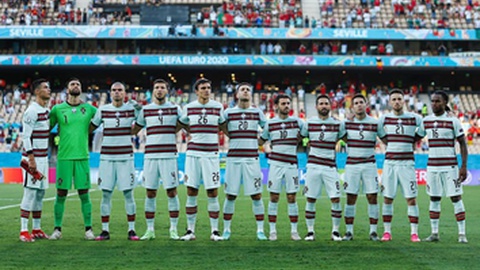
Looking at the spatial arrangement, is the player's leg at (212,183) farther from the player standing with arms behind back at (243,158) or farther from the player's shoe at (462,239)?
the player's shoe at (462,239)

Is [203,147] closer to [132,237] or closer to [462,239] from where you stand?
[132,237]

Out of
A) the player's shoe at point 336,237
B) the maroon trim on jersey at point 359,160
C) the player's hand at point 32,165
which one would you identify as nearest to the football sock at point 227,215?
the player's shoe at point 336,237

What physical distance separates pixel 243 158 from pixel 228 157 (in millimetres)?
295

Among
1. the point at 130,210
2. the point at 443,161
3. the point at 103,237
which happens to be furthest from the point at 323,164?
the point at 103,237

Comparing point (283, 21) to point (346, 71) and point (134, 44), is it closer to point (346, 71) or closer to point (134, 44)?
point (346, 71)

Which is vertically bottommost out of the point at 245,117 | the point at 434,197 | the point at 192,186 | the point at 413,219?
the point at 413,219

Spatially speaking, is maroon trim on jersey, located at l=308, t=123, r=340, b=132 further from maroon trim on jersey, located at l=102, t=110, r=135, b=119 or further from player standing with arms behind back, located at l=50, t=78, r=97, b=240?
player standing with arms behind back, located at l=50, t=78, r=97, b=240

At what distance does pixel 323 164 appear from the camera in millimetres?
12906

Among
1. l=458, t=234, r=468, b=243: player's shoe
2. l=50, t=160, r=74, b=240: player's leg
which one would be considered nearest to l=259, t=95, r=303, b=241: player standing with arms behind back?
l=458, t=234, r=468, b=243: player's shoe

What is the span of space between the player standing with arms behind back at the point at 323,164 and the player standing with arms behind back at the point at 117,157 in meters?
2.95

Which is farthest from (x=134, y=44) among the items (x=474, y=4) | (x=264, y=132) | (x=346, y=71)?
(x=264, y=132)

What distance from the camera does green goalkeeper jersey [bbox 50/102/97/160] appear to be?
12.7 meters

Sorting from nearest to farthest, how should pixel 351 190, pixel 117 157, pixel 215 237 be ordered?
pixel 215 237
pixel 117 157
pixel 351 190

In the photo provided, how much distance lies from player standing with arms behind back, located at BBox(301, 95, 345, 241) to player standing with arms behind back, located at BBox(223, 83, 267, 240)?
33.6 inches
